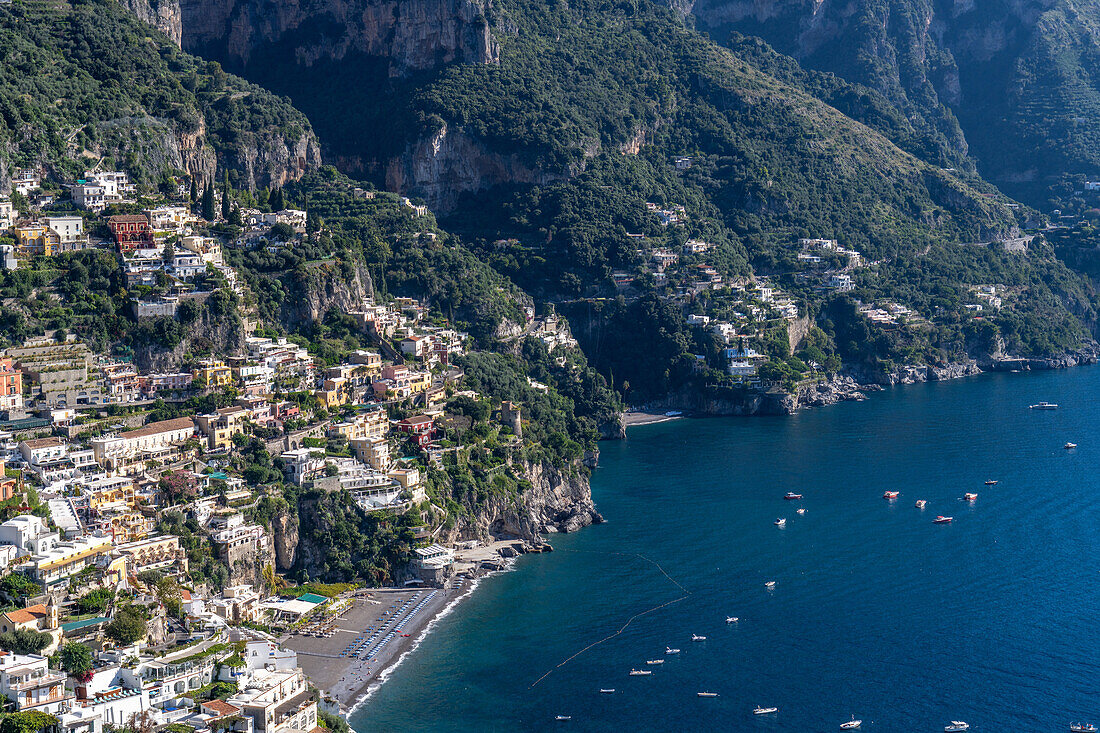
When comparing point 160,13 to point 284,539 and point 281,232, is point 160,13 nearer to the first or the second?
point 281,232

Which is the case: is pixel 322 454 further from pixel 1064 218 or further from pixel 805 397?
pixel 1064 218

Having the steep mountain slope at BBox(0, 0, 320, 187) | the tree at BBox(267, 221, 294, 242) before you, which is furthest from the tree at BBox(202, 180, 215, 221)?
the steep mountain slope at BBox(0, 0, 320, 187)

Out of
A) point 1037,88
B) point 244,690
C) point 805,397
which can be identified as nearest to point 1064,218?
point 1037,88

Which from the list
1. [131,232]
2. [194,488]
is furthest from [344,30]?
[194,488]

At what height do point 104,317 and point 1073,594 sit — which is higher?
point 104,317

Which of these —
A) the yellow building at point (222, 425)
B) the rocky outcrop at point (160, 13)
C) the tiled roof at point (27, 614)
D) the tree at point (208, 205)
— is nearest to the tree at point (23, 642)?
the tiled roof at point (27, 614)

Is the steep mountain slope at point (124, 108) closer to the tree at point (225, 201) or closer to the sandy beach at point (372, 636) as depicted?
the tree at point (225, 201)

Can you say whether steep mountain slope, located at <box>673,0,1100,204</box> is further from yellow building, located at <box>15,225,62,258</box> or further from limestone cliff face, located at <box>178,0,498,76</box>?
yellow building, located at <box>15,225,62,258</box>
